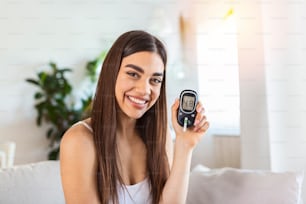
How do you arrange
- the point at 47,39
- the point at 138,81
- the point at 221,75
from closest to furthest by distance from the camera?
the point at 138,81
the point at 221,75
the point at 47,39

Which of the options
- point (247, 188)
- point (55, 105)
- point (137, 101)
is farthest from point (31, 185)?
point (55, 105)

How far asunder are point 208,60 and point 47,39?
915 mm

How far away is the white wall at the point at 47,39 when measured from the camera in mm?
1559

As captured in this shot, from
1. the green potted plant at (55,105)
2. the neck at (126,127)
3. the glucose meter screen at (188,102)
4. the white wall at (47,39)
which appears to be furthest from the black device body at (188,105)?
the green potted plant at (55,105)

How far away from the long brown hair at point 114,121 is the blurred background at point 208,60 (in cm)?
24

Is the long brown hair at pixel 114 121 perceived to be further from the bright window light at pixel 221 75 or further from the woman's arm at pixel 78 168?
the bright window light at pixel 221 75

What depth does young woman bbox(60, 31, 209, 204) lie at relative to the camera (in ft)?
2.10

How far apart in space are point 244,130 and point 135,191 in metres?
0.33

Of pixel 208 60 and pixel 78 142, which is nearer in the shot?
pixel 78 142

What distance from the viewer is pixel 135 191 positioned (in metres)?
0.71

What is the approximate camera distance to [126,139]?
77 centimetres

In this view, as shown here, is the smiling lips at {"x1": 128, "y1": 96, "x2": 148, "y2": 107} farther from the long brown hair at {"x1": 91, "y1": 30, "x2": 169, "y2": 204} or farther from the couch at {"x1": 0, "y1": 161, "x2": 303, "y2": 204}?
the couch at {"x1": 0, "y1": 161, "x2": 303, "y2": 204}

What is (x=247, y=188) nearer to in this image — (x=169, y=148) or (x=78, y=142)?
(x=169, y=148)

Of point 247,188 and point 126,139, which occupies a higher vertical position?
point 126,139
